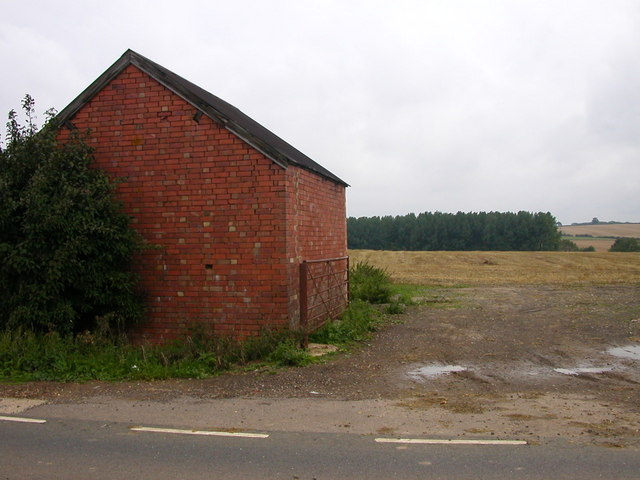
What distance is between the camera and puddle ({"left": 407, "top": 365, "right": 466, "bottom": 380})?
886cm

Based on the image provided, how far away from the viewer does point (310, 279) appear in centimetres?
1188

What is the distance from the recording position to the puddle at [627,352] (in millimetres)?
10312

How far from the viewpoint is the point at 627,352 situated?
1071 centimetres

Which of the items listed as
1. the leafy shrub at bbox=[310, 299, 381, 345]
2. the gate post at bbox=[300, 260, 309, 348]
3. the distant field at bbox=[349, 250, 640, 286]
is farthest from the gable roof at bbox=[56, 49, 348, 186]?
the distant field at bbox=[349, 250, 640, 286]

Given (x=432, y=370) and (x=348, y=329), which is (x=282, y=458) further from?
Answer: (x=348, y=329)

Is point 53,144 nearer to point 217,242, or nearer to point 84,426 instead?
point 217,242

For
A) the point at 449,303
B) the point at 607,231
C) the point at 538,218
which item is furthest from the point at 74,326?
the point at 607,231

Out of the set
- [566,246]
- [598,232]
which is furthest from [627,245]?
[598,232]

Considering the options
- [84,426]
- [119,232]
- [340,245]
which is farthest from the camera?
[340,245]

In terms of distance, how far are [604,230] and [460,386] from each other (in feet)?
384

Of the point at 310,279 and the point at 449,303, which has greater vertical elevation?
the point at 310,279

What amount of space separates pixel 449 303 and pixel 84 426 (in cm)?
1500

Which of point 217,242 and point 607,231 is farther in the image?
point 607,231

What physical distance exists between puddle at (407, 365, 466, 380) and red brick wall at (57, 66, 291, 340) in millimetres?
2670
